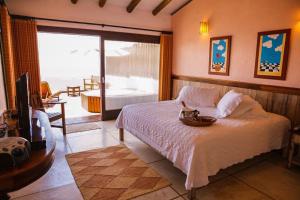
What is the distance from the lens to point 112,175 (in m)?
2.64

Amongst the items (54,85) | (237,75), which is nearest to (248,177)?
(237,75)

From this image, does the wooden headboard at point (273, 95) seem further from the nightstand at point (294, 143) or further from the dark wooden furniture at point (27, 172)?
the dark wooden furniture at point (27, 172)

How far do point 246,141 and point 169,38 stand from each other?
361cm

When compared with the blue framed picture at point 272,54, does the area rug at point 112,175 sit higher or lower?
lower

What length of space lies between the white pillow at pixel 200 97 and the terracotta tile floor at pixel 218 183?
1.20m

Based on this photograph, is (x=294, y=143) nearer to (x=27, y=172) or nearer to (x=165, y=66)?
(x=27, y=172)

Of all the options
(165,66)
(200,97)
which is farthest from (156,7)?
(200,97)

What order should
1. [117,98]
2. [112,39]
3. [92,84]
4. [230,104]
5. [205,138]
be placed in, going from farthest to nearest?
[92,84] → [117,98] → [112,39] → [230,104] → [205,138]

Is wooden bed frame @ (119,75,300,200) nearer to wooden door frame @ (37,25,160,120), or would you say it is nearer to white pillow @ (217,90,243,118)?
white pillow @ (217,90,243,118)

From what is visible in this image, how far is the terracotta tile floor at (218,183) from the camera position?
2248 millimetres

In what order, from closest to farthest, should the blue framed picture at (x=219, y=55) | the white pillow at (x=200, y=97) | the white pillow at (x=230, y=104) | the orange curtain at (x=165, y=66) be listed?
the white pillow at (x=230, y=104)
the white pillow at (x=200, y=97)
the blue framed picture at (x=219, y=55)
the orange curtain at (x=165, y=66)

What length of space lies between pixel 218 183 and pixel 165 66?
3517 mm

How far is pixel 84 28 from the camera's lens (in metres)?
4.42

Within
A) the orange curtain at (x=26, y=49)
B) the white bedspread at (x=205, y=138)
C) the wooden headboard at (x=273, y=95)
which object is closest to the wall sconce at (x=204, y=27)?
the wooden headboard at (x=273, y=95)
